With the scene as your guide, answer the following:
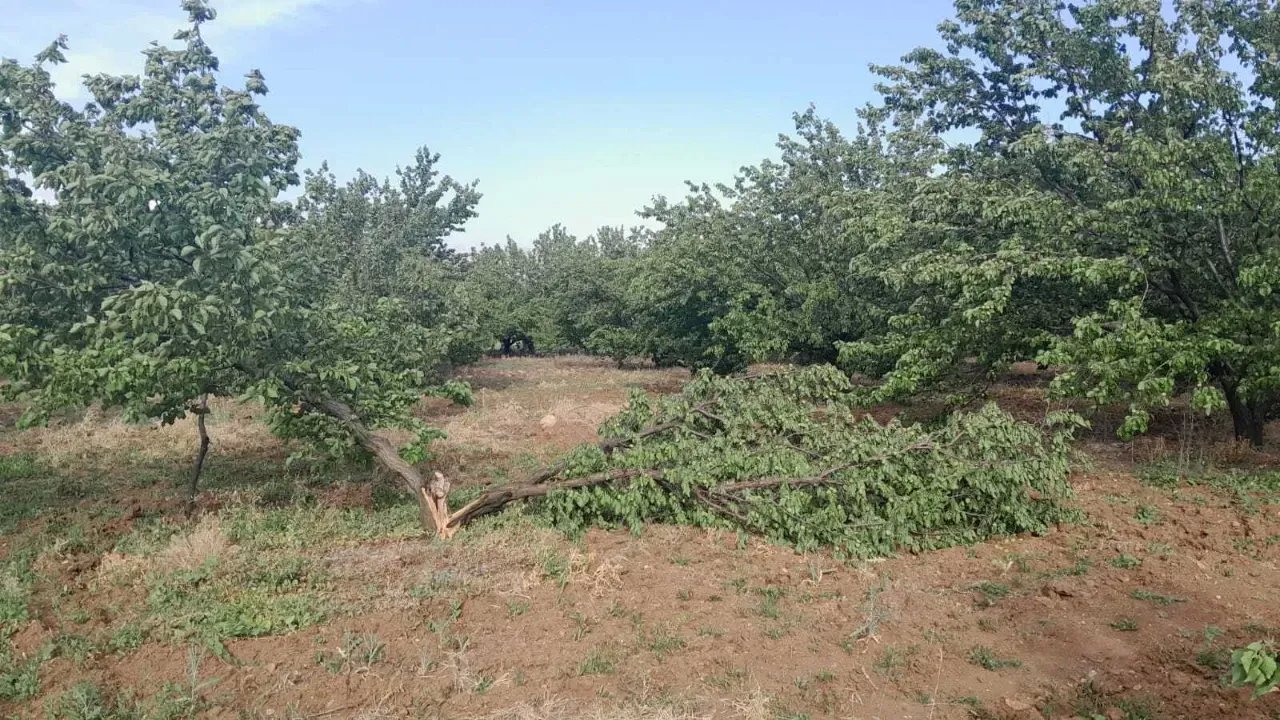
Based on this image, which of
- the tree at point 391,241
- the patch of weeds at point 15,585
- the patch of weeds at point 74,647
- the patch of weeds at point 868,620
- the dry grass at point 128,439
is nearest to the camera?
the patch of weeds at point 74,647

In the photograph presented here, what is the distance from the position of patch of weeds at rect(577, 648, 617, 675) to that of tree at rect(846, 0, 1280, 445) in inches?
231

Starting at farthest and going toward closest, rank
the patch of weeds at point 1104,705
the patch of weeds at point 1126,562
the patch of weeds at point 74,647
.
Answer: the patch of weeds at point 1126,562, the patch of weeds at point 74,647, the patch of weeds at point 1104,705

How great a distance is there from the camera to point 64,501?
30.1 feet

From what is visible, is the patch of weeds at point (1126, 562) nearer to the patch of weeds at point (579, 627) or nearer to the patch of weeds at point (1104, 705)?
the patch of weeds at point (1104, 705)

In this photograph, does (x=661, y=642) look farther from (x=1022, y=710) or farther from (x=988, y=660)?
(x=1022, y=710)

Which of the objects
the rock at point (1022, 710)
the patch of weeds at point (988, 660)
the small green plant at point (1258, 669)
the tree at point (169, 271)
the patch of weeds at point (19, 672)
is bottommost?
the rock at point (1022, 710)

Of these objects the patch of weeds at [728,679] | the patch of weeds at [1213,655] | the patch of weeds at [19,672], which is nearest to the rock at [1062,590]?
the patch of weeds at [1213,655]

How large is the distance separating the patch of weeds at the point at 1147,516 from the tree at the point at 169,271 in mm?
6355

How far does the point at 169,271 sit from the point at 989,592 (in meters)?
7.39

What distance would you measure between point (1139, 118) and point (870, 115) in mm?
3563

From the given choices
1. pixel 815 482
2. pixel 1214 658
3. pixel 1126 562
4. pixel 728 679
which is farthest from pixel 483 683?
pixel 1126 562

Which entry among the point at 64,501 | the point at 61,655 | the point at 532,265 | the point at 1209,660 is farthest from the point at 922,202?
the point at 532,265

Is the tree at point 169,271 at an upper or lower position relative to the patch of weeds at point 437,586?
upper

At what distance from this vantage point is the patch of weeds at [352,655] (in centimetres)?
502
